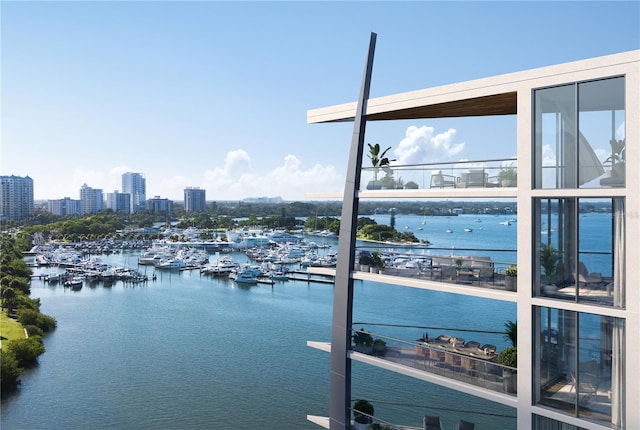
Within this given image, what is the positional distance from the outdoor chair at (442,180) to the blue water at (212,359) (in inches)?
141

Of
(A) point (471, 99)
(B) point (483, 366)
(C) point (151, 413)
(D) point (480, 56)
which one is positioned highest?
(D) point (480, 56)

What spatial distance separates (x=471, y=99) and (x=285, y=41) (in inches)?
2303

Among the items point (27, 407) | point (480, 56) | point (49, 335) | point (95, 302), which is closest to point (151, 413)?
point (27, 407)

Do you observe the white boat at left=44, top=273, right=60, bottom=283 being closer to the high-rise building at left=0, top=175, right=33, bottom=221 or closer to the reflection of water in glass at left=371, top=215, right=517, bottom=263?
the high-rise building at left=0, top=175, right=33, bottom=221

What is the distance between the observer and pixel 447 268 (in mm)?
9281

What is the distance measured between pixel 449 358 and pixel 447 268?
1.47 metres

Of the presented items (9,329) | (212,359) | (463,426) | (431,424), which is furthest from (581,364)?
(9,329)

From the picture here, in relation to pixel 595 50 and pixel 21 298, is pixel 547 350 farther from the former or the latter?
pixel 595 50

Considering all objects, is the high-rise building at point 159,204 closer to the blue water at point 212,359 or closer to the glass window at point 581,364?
the blue water at point 212,359

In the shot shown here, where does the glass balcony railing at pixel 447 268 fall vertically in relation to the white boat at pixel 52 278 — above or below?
above

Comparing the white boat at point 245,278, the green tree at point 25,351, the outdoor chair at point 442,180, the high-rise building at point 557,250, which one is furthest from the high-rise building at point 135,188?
the high-rise building at point 557,250

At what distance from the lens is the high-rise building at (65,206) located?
409 feet

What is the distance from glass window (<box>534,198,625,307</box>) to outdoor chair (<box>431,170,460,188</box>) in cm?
165

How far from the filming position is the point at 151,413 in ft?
80.0
